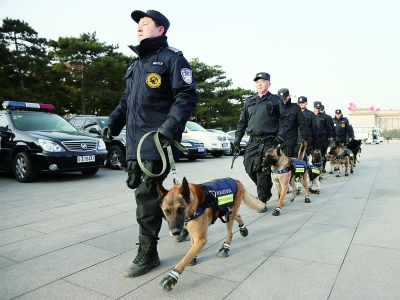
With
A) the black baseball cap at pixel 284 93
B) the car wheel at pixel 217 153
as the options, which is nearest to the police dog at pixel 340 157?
the black baseball cap at pixel 284 93

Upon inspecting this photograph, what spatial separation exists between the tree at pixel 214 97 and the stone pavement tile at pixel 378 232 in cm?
3300

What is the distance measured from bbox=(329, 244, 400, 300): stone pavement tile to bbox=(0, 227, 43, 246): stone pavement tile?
3388mm

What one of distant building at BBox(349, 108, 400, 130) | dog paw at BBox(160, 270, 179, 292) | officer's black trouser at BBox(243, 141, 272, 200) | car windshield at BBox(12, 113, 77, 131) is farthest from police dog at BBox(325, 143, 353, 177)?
distant building at BBox(349, 108, 400, 130)

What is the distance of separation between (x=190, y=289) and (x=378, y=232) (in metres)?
2.73

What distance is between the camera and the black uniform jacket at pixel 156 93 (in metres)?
2.82

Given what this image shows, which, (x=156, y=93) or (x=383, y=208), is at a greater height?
(x=156, y=93)

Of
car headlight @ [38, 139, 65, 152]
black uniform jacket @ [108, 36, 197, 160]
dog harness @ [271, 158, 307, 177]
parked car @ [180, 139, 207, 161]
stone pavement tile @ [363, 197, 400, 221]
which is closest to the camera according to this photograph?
black uniform jacket @ [108, 36, 197, 160]

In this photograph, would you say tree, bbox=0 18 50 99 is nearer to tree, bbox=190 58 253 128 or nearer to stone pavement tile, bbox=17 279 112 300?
tree, bbox=190 58 253 128

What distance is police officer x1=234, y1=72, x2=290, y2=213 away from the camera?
533cm

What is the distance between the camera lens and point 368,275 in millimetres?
2785

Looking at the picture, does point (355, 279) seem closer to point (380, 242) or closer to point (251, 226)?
point (380, 242)

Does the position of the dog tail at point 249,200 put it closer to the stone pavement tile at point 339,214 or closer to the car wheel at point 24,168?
the stone pavement tile at point 339,214

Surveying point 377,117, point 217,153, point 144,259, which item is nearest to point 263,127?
point 144,259

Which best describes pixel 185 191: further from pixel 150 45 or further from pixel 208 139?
pixel 208 139
